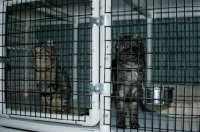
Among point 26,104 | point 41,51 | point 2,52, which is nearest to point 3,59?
point 2,52

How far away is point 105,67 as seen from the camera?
5.13 ft

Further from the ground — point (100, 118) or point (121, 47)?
point (121, 47)

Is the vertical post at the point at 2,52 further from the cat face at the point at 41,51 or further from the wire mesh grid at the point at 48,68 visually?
the cat face at the point at 41,51

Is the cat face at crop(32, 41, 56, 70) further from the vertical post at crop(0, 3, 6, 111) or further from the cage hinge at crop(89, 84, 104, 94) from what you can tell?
the cage hinge at crop(89, 84, 104, 94)

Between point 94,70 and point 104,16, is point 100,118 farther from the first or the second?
point 104,16

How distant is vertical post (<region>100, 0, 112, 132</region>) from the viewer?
1552 mm

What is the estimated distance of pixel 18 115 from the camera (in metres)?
1.87

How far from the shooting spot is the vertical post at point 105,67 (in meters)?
1.55

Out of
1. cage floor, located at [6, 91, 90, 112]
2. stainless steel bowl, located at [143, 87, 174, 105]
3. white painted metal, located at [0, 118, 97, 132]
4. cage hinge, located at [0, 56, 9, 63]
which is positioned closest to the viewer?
stainless steel bowl, located at [143, 87, 174, 105]

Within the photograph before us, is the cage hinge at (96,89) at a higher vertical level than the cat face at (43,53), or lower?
lower

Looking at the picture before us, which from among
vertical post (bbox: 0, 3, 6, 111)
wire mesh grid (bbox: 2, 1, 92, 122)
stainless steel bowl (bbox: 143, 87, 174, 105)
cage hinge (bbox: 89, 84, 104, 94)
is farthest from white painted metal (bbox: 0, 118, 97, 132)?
stainless steel bowl (bbox: 143, 87, 174, 105)

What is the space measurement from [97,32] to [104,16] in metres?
0.13

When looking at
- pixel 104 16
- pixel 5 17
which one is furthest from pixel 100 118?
pixel 5 17

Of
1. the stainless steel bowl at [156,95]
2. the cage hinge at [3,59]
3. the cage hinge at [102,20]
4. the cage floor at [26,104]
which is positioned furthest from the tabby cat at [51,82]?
the stainless steel bowl at [156,95]
